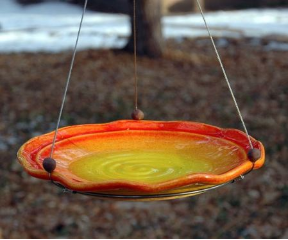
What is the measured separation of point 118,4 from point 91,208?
34.9ft

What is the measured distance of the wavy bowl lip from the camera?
7.48 ft

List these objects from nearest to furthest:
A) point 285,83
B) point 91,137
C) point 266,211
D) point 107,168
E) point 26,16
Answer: point 107,168
point 91,137
point 266,211
point 285,83
point 26,16

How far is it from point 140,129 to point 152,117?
4488 mm

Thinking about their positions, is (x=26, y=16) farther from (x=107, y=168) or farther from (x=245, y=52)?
(x=107, y=168)

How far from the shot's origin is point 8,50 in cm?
1084

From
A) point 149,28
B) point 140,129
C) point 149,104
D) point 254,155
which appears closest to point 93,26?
point 149,28

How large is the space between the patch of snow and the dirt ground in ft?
3.84

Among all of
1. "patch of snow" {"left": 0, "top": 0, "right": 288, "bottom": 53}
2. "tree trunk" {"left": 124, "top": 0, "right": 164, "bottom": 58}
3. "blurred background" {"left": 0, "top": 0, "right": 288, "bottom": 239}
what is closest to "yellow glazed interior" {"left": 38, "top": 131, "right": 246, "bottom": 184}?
"blurred background" {"left": 0, "top": 0, "right": 288, "bottom": 239}

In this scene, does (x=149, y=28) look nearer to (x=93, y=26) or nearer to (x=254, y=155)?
(x=93, y=26)

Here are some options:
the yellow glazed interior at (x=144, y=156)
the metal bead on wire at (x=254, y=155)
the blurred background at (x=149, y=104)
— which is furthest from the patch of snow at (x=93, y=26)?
the metal bead on wire at (x=254, y=155)

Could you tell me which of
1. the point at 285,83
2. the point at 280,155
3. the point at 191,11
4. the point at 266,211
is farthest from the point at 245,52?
the point at 191,11

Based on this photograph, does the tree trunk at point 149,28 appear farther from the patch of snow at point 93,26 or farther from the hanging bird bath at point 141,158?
the hanging bird bath at point 141,158

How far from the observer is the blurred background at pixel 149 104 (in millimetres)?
6461

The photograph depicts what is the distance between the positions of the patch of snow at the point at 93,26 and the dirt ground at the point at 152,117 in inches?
46.1
